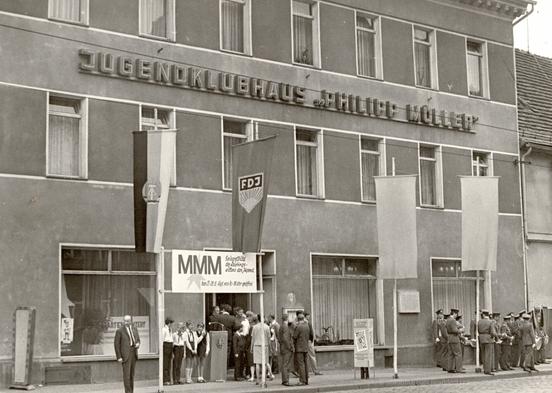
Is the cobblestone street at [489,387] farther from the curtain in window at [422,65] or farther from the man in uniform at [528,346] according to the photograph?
the curtain in window at [422,65]

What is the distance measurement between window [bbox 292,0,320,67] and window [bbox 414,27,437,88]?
4631 millimetres

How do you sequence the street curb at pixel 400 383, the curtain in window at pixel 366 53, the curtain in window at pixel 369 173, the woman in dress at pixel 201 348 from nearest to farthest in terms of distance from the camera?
1. the street curb at pixel 400 383
2. the woman in dress at pixel 201 348
3. the curtain in window at pixel 369 173
4. the curtain in window at pixel 366 53

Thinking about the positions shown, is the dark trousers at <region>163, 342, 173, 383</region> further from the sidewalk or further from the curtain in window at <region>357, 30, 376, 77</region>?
the curtain in window at <region>357, 30, 376, 77</region>

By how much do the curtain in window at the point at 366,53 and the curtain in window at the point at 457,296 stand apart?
7.44 m

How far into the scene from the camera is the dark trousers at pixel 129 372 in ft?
70.0

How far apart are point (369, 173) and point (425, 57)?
5.13 meters

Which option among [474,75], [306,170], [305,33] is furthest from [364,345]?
[474,75]

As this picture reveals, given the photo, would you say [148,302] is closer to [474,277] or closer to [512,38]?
[474,277]

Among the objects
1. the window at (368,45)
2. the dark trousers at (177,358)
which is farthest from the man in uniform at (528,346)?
the dark trousers at (177,358)

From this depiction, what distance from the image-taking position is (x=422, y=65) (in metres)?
34.3

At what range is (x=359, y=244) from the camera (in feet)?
103

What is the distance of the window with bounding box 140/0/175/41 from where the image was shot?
27109mm

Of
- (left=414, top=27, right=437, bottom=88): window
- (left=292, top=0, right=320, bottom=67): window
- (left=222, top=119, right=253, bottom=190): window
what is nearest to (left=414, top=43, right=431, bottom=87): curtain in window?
(left=414, top=27, right=437, bottom=88): window

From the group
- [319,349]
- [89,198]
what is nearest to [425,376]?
[319,349]
